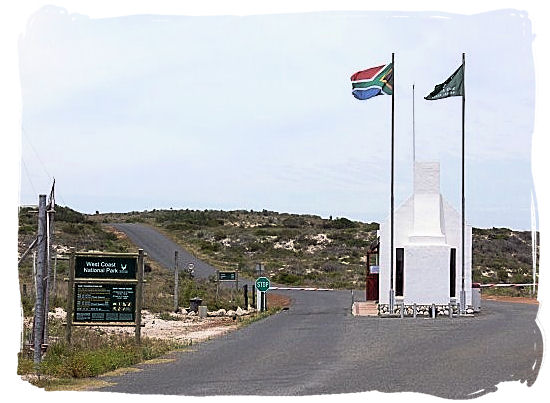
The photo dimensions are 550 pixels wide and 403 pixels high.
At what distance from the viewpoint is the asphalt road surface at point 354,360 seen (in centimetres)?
1085

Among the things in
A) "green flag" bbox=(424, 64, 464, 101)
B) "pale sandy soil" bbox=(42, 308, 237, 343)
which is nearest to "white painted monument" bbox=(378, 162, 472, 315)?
"green flag" bbox=(424, 64, 464, 101)

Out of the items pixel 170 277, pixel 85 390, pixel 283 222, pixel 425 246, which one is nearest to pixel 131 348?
pixel 85 390

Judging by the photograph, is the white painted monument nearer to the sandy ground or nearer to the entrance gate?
the entrance gate

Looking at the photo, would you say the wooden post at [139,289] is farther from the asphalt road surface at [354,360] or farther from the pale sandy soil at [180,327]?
the pale sandy soil at [180,327]

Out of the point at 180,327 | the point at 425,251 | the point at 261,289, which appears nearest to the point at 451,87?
the point at 425,251

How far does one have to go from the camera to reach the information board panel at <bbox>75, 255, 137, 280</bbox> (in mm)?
16781

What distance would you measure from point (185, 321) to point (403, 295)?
624 cm

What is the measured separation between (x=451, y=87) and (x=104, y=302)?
1277 centimetres

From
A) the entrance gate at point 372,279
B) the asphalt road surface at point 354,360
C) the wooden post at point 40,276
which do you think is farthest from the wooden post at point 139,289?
the entrance gate at point 372,279

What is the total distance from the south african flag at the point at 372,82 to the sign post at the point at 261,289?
21.4 feet

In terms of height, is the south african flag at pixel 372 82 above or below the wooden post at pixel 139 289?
above

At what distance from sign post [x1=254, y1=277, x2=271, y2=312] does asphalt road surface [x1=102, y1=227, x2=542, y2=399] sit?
356 centimetres

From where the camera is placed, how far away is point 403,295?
27.8 metres

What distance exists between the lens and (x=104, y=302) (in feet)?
55.7
